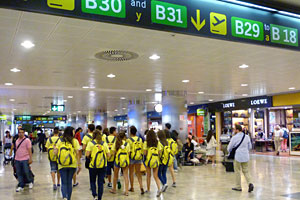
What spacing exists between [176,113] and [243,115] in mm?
9371

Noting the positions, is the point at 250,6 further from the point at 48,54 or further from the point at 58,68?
the point at 58,68

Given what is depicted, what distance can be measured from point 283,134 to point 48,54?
51.9 ft

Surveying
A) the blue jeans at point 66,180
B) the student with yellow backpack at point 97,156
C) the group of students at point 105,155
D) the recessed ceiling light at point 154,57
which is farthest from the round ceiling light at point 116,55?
the blue jeans at point 66,180

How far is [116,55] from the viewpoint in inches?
311

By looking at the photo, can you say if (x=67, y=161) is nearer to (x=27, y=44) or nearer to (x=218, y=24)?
(x=27, y=44)

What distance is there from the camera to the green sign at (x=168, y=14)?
14.3ft

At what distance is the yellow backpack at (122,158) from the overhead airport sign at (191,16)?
11.4 ft

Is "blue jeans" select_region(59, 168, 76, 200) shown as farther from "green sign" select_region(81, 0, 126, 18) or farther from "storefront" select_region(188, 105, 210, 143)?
"storefront" select_region(188, 105, 210, 143)

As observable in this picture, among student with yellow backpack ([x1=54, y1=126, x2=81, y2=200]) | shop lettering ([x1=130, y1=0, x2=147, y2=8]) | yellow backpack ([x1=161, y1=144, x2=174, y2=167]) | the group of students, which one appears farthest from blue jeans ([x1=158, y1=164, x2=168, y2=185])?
shop lettering ([x1=130, y1=0, x2=147, y2=8])

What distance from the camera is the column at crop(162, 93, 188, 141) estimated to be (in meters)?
15.0

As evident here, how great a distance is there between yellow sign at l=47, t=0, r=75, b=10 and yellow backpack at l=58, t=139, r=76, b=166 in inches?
120

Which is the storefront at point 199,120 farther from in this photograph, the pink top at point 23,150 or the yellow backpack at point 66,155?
the yellow backpack at point 66,155

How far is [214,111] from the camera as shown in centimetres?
2342

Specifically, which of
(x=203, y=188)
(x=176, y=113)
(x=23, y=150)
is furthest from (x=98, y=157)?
(x=176, y=113)
